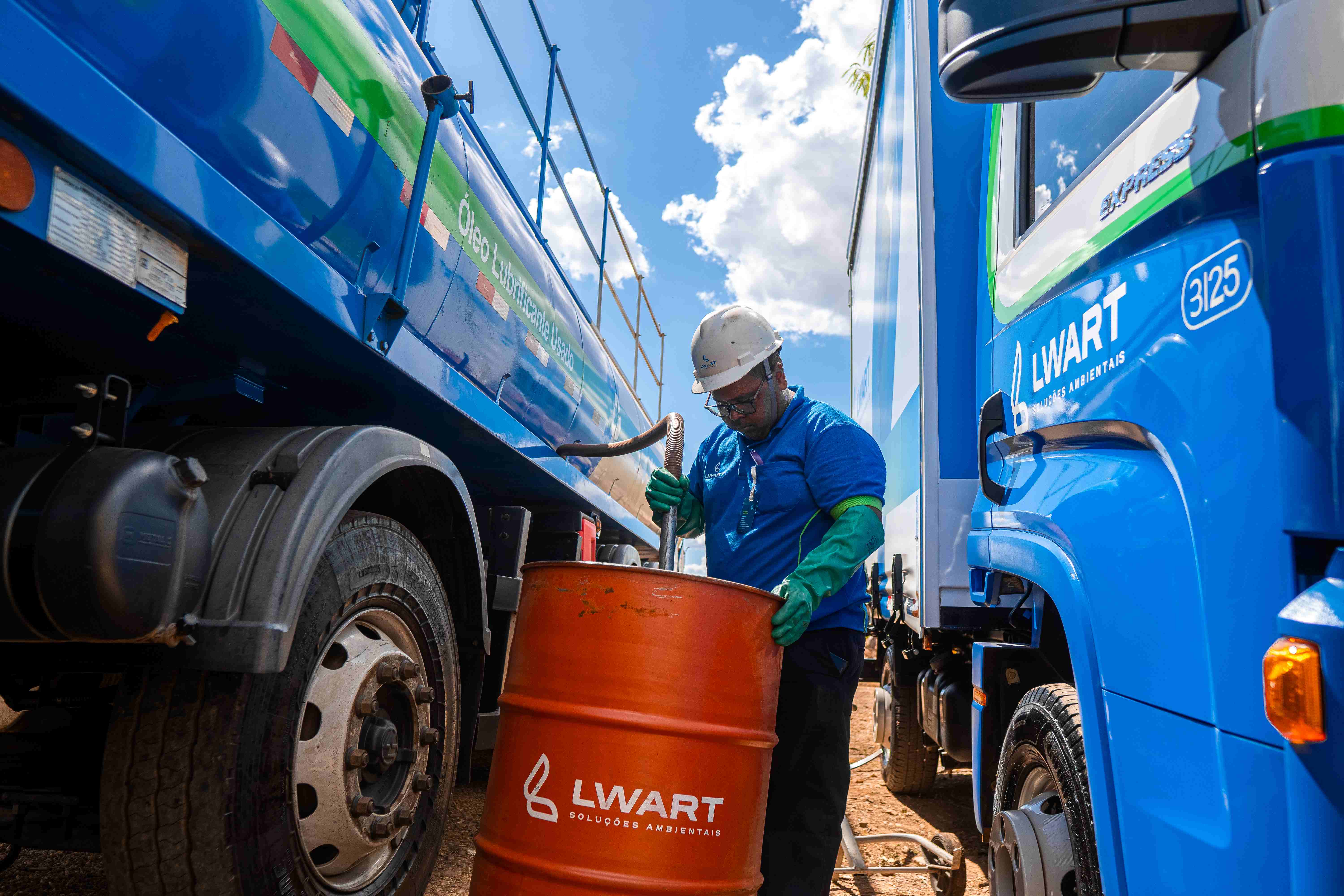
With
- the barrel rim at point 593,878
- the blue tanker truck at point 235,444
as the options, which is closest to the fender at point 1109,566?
the barrel rim at point 593,878

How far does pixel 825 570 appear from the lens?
6.81ft

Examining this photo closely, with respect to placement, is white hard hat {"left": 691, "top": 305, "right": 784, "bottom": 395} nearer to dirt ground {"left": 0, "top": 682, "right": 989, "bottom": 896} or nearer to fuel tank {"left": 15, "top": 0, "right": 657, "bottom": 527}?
fuel tank {"left": 15, "top": 0, "right": 657, "bottom": 527}

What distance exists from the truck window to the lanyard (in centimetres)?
100

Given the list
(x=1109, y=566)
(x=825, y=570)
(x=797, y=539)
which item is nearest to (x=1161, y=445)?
(x=1109, y=566)

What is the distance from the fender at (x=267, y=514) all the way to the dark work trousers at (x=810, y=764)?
119cm

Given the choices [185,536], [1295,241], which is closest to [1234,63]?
[1295,241]

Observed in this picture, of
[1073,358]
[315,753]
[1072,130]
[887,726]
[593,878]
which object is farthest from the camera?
[887,726]

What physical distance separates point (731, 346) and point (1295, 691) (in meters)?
1.62

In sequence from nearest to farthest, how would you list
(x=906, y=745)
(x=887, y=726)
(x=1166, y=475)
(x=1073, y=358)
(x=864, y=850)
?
(x=1166, y=475)
(x=1073, y=358)
(x=864, y=850)
(x=906, y=745)
(x=887, y=726)

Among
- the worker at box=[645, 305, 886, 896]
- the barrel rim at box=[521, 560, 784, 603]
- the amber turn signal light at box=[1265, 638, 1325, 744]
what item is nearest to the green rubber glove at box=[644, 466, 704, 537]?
the worker at box=[645, 305, 886, 896]

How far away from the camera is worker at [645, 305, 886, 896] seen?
2.21 metres

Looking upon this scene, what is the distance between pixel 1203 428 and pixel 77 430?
1980mm

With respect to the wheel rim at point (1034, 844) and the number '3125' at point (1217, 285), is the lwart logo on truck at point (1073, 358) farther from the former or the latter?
the wheel rim at point (1034, 844)

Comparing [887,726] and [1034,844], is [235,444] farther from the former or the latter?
[887,726]
